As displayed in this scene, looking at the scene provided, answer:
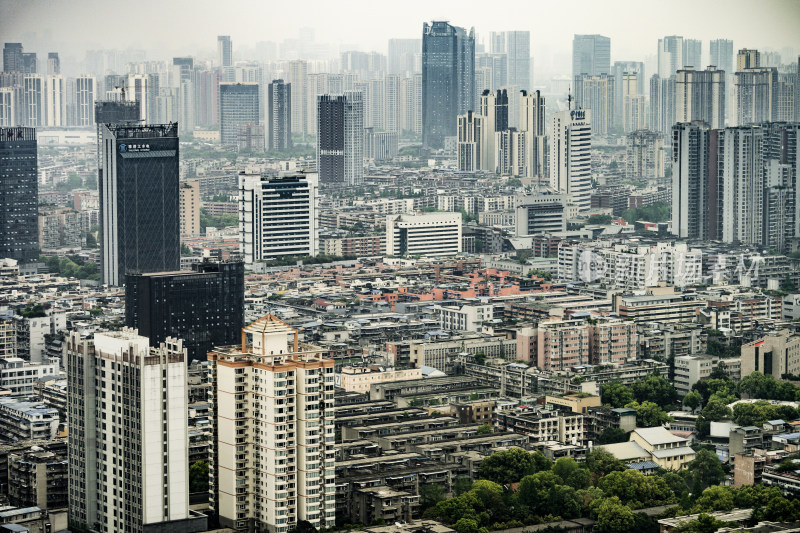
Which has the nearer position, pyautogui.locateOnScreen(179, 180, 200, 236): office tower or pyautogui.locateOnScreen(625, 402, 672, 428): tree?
pyautogui.locateOnScreen(625, 402, 672, 428): tree

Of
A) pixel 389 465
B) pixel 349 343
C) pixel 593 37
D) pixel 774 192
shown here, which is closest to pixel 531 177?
pixel 593 37

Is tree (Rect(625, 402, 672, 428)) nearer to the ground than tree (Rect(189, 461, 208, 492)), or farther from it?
farther from it

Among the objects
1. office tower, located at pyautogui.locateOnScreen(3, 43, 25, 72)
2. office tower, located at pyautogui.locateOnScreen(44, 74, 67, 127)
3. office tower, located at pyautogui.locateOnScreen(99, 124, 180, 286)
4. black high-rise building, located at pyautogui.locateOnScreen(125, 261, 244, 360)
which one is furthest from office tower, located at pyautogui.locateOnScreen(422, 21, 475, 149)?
black high-rise building, located at pyautogui.locateOnScreen(125, 261, 244, 360)

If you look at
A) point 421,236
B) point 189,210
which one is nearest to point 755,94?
point 421,236

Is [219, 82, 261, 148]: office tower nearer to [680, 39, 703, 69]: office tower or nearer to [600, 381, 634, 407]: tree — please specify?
[680, 39, 703, 69]: office tower

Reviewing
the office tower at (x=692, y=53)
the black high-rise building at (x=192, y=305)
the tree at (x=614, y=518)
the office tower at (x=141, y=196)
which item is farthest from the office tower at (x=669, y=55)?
the tree at (x=614, y=518)

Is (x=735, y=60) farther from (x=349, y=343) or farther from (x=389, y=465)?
(x=389, y=465)

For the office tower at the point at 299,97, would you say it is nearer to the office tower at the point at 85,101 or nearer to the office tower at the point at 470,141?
the office tower at the point at 470,141

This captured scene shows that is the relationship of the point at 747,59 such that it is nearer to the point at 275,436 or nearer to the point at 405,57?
the point at 405,57
